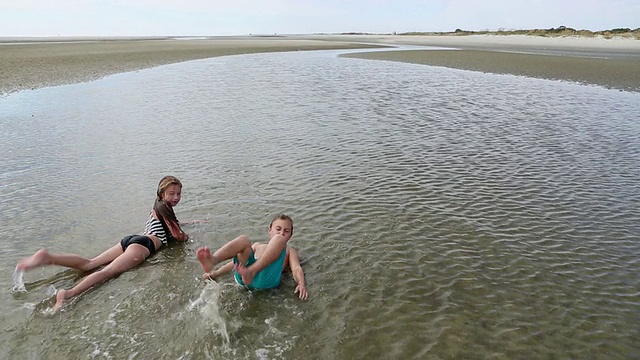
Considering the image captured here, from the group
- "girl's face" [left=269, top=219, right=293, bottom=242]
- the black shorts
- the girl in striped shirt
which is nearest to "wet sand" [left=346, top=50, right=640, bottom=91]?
"girl's face" [left=269, top=219, right=293, bottom=242]

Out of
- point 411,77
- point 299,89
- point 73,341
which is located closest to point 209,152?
point 73,341

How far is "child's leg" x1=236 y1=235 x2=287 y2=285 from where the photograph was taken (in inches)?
186

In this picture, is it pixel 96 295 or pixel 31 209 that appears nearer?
pixel 96 295

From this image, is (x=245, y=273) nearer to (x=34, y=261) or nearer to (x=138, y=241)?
(x=138, y=241)

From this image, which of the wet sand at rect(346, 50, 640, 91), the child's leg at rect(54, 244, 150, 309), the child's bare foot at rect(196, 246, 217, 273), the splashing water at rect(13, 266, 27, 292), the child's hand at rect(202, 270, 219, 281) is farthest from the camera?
the wet sand at rect(346, 50, 640, 91)

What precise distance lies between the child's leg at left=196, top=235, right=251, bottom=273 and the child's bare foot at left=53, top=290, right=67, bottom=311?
169 centimetres

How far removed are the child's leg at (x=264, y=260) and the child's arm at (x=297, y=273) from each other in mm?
436

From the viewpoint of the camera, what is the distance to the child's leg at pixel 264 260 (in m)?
4.73

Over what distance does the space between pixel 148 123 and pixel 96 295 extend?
31.1 feet

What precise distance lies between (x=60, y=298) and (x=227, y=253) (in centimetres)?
200

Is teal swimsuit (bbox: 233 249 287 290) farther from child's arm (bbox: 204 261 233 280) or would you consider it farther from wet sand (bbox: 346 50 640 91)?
wet sand (bbox: 346 50 640 91)

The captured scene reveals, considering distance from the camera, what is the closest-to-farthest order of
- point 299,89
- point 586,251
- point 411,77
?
point 586,251
point 299,89
point 411,77

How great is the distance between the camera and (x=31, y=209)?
7.36 metres

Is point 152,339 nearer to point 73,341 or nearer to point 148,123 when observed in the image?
point 73,341
